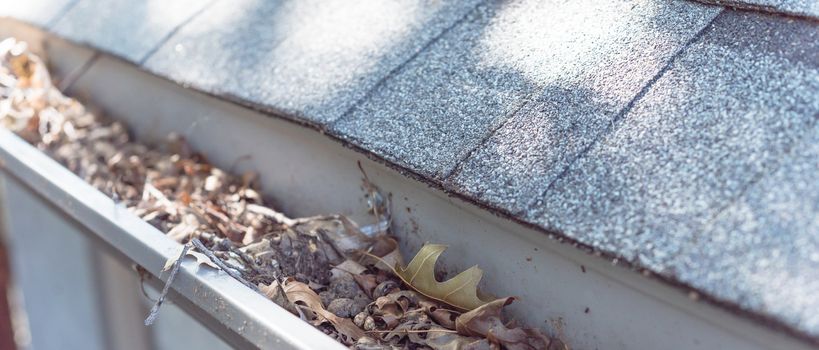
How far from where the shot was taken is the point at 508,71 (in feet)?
5.74

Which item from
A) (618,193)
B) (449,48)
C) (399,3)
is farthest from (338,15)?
(618,193)

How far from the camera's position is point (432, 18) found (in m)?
2.09

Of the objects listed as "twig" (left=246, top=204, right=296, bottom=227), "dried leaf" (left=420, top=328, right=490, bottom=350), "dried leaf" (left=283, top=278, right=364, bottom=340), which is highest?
"dried leaf" (left=420, top=328, right=490, bottom=350)

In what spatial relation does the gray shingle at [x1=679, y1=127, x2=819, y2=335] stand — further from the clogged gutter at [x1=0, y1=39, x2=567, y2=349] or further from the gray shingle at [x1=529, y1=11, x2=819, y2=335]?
the clogged gutter at [x1=0, y1=39, x2=567, y2=349]

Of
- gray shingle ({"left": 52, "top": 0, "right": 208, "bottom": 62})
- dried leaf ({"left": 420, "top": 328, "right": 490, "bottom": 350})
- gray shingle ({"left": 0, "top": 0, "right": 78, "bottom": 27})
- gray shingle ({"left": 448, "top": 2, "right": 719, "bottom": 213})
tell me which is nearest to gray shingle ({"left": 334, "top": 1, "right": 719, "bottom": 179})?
gray shingle ({"left": 448, "top": 2, "right": 719, "bottom": 213})

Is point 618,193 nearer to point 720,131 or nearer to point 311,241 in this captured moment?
point 720,131

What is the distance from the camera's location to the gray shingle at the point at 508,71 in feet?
5.31

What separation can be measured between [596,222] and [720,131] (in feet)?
0.79

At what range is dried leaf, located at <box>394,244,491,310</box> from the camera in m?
1.63

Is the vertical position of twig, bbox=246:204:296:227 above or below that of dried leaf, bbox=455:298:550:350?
below

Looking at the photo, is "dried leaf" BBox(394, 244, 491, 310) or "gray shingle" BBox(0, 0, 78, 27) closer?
"dried leaf" BBox(394, 244, 491, 310)

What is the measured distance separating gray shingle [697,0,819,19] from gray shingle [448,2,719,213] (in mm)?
60

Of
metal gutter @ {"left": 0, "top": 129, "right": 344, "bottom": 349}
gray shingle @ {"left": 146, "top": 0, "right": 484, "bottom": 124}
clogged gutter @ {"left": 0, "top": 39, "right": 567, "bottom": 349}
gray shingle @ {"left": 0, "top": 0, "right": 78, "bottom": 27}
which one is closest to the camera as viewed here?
metal gutter @ {"left": 0, "top": 129, "right": 344, "bottom": 349}

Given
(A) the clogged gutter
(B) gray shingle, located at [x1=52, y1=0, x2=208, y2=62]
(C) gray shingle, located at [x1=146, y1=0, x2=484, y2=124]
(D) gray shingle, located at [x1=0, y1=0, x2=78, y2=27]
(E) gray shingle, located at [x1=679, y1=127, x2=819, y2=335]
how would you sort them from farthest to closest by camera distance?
(D) gray shingle, located at [x1=0, y1=0, x2=78, y2=27] < (B) gray shingle, located at [x1=52, y1=0, x2=208, y2=62] < (C) gray shingle, located at [x1=146, y1=0, x2=484, y2=124] < (A) the clogged gutter < (E) gray shingle, located at [x1=679, y1=127, x2=819, y2=335]
